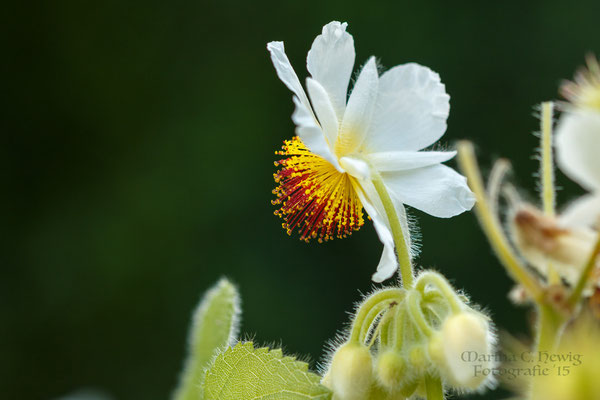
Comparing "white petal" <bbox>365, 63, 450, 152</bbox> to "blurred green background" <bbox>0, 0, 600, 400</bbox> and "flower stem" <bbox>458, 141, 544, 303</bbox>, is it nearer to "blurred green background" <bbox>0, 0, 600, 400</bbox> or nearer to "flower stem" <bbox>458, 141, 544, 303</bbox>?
"flower stem" <bbox>458, 141, 544, 303</bbox>

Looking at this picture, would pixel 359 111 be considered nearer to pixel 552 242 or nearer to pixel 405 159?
pixel 405 159

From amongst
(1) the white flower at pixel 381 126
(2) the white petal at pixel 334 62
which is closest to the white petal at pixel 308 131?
(1) the white flower at pixel 381 126

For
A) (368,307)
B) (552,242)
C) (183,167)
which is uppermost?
(552,242)

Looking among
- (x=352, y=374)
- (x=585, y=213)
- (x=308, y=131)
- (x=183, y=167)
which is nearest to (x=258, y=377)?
(x=352, y=374)

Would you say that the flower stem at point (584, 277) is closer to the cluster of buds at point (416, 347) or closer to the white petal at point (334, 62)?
the cluster of buds at point (416, 347)

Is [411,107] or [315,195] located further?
[315,195]


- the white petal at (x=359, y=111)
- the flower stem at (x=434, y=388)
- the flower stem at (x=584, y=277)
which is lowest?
the flower stem at (x=434, y=388)

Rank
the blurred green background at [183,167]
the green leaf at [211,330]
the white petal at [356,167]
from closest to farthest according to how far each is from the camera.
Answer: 1. the white petal at [356,167]
2. the green leaf at [211,330]
3. the blurred green background at [183,167]
